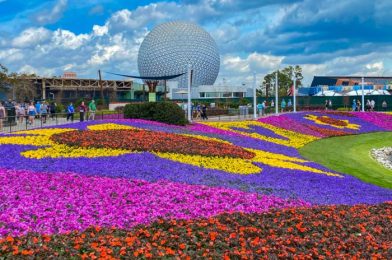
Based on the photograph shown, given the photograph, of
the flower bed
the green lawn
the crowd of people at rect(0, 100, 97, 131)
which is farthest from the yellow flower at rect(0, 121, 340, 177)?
the crowd of people at rect(0, 100, 97, 131)

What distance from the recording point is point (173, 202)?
31.5 feet

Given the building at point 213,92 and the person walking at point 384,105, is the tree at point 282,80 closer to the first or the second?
the building at point 213,92

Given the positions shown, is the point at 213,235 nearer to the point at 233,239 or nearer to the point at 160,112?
the point at 233,239

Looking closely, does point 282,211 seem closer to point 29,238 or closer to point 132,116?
point 29,238

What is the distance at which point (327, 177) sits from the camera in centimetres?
1498

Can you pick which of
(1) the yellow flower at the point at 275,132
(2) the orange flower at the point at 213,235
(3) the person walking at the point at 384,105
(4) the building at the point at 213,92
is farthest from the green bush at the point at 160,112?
(4) the building at the point at 213,92

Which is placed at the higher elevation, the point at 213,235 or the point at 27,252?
the point at 27,252

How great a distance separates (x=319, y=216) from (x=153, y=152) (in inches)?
289

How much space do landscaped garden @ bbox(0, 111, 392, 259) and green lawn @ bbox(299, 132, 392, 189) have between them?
22cm

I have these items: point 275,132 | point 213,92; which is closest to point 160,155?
point 275,132

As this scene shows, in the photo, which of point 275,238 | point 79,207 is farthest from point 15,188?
point 275,238

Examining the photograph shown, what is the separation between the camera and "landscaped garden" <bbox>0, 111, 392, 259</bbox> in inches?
281

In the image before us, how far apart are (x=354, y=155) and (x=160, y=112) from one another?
1032cm

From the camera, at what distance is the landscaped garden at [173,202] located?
7145 mm
